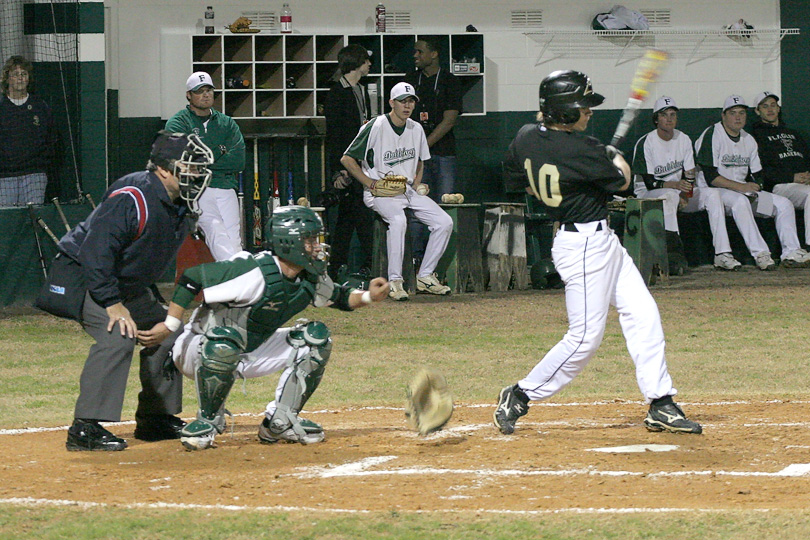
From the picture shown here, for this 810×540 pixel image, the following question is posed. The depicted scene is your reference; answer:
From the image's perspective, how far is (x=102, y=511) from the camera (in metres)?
4.16

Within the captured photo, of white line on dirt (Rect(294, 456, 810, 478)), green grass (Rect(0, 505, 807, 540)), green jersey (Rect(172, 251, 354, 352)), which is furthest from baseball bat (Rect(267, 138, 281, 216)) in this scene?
green grass (Rect(0, 505, 807, 540))

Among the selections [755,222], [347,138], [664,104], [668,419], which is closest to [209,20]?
[347,138]

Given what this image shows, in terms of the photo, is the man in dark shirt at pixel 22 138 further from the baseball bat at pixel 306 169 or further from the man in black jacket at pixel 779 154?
the man in black jacket at pixel 779 154

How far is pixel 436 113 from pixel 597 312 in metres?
7.00

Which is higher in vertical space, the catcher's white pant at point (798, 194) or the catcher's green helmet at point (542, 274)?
the catcher's white pant at point (798, 194)

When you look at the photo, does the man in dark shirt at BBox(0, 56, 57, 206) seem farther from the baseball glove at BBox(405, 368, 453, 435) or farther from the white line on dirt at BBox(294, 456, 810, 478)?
the white line on dirt at BBox(294, 456, 810, 478)

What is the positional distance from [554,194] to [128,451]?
2.32 metres

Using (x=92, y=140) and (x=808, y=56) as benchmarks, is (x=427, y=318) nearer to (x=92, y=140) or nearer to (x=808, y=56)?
(x=92, y=140)

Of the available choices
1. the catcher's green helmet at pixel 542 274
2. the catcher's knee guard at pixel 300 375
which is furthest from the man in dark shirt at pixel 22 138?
the catcher's knee guard at pixel 300 375

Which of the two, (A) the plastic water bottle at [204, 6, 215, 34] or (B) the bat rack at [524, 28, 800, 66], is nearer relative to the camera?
(A) the plastic water bottle at [204, 6, 215, 34]

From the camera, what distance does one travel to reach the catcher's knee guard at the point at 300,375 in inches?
210

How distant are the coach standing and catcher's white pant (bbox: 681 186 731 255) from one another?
569 centimetres

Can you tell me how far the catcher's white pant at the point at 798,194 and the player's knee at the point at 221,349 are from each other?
31.6ft

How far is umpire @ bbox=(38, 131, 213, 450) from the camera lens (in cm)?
508
